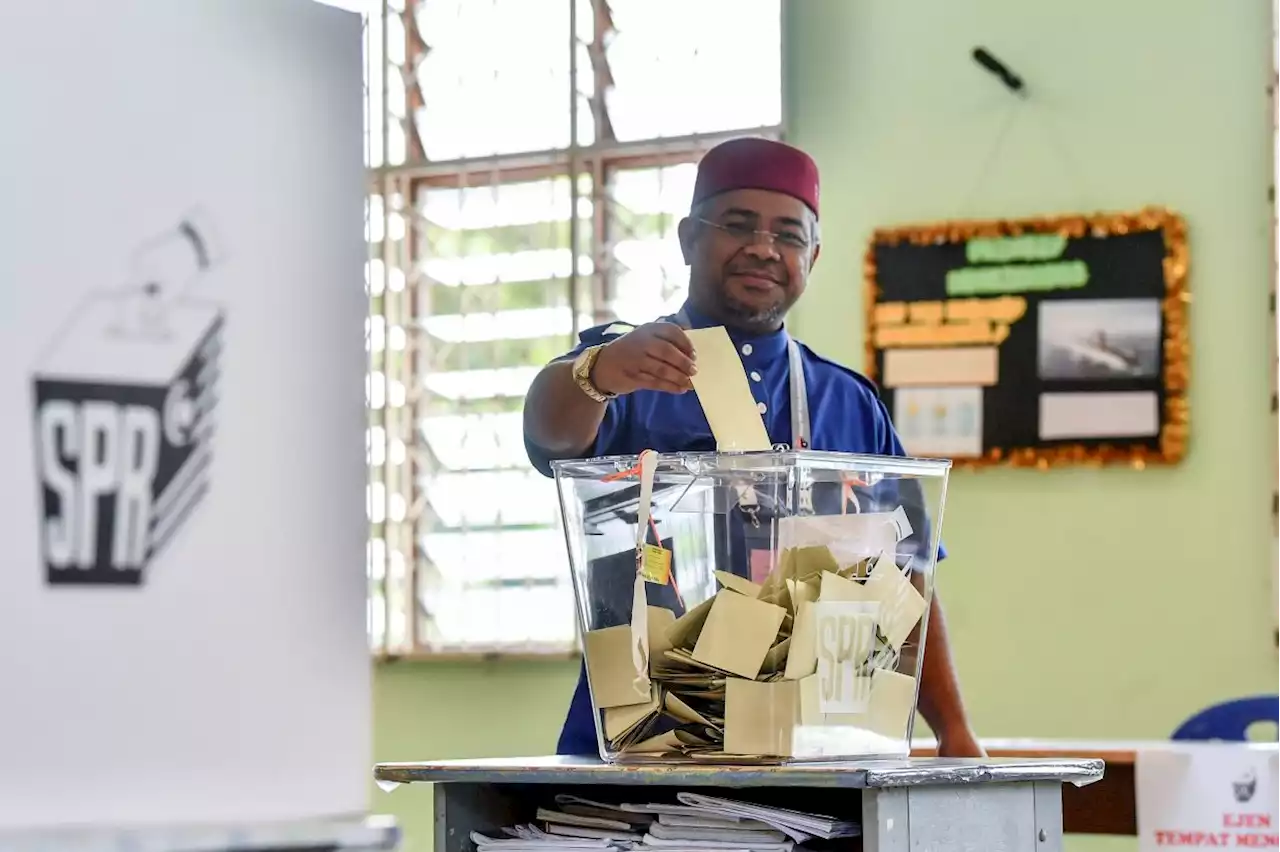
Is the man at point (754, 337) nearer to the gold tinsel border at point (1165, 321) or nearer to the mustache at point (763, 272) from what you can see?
the mustache at point (763, 272)

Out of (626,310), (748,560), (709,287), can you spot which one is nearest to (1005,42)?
(626,310)

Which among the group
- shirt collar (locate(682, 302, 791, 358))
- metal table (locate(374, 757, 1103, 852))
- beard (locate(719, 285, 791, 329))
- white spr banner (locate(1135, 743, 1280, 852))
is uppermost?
beard (locate(719, 285, 791, 329))

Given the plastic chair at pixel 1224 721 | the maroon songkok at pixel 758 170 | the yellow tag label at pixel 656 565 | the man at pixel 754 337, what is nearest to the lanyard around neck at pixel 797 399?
the man at pixel 754 337

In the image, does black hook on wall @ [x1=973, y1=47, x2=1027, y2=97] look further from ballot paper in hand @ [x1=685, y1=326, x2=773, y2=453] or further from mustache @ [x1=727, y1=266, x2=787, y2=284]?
ballot paper in hand @ [x1=685, y1=326, x2=773, y2=453]

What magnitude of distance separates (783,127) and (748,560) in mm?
2848

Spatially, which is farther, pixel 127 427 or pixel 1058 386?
pixel 1058 386

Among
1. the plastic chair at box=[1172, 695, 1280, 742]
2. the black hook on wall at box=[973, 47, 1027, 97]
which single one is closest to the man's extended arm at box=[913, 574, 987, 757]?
the plastic chair at box=[1172, 695, 1280, 742]

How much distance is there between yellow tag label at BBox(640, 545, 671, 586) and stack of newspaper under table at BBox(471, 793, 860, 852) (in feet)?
0.53

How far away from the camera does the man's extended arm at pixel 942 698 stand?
5.27ft

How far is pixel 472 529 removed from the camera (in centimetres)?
420

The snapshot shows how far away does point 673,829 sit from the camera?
3.99 feet

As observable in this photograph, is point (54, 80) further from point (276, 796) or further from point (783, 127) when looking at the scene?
point (783, 127)

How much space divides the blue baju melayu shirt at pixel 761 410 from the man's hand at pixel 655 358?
0.17m

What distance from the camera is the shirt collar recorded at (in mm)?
1549
